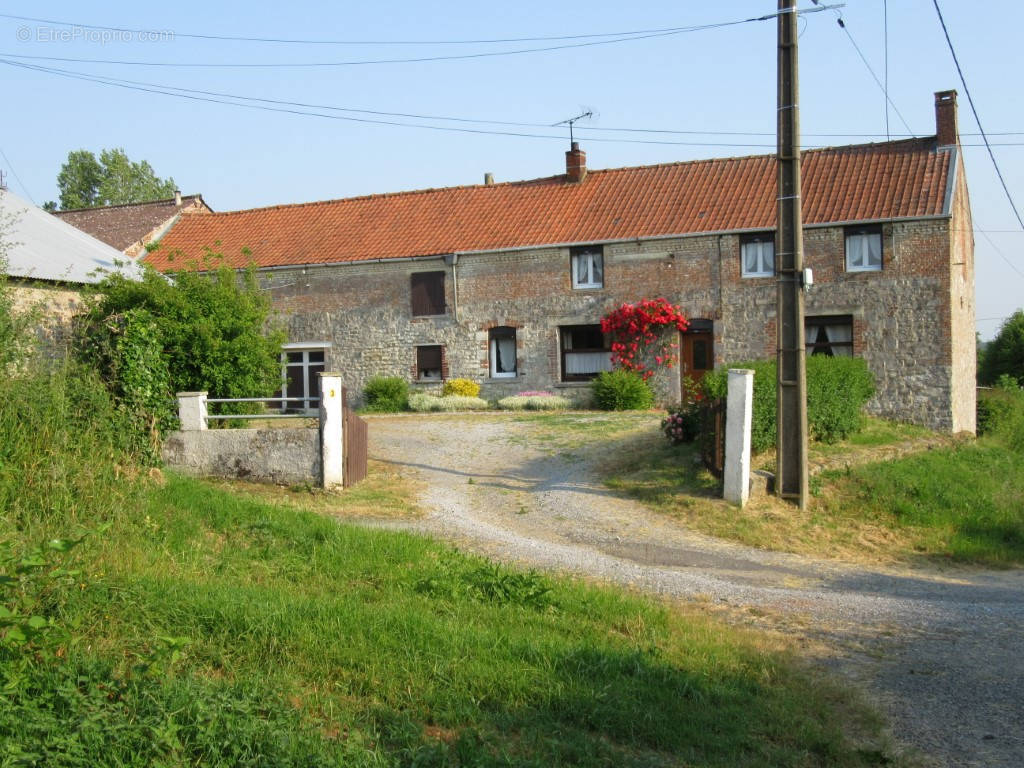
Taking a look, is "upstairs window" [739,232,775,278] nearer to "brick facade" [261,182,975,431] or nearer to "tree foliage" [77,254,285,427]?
"brick facade" [261,182,975,431]

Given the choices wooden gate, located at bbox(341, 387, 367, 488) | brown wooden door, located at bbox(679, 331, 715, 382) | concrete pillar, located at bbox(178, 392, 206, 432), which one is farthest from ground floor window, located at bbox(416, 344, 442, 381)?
concrete pillar, located at bbox(178, 392, 206, 432)

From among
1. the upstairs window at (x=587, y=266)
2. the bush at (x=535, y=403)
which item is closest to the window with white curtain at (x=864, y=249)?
Result: the upstairs window at (x=587, y=266)

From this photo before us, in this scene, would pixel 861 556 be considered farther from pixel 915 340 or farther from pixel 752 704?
pixel 915 340

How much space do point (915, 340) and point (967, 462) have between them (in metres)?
7.27

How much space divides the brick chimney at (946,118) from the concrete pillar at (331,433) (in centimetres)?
1838

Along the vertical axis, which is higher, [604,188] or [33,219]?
[604,188]

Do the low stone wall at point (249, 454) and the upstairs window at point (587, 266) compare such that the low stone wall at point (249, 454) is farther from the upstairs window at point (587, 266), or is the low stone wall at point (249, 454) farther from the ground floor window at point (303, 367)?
the ground floor window at point (303, 367)

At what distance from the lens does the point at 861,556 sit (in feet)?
39.8

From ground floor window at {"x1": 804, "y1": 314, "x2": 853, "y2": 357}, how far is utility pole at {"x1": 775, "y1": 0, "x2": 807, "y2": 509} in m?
11.7

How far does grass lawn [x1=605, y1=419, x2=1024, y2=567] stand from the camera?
12.4m

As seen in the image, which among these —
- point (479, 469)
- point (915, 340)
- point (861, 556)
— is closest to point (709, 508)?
point (861, 556)

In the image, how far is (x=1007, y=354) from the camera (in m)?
46.2

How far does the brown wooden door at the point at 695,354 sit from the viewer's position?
2598 centimetres

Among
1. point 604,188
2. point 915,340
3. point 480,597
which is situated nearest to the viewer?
point 480,597
